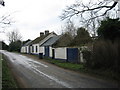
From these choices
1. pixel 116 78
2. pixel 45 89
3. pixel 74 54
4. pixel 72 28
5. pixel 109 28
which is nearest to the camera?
pixel 45 89

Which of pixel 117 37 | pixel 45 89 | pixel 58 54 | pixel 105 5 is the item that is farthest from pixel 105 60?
pixel 58 54

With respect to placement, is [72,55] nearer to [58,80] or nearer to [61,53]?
[61,53]

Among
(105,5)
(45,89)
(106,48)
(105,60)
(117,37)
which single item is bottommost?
(45,89)

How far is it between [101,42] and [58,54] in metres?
14.9

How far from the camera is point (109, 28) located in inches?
549

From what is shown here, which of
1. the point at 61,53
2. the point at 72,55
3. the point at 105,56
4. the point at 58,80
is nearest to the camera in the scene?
the point at 58,80

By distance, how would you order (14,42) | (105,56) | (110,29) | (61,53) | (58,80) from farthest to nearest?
(14,42) < (61,53) < (110,29) < (105,56) < (58,80)

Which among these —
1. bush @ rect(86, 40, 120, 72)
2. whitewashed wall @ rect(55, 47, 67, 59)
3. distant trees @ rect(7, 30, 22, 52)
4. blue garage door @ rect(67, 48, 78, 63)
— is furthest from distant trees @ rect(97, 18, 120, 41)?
distant trees @ rect(7, 30, 22, 52)

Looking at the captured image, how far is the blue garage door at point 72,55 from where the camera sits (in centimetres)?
2181

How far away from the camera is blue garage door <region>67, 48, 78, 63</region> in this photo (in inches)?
859

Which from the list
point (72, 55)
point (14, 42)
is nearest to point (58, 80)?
point (72, 55)

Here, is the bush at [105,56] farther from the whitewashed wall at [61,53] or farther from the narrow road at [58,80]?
the whitewashed wall at [61,53]

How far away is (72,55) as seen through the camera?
899 inches

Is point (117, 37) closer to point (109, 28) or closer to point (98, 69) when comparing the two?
point (109, 28)
